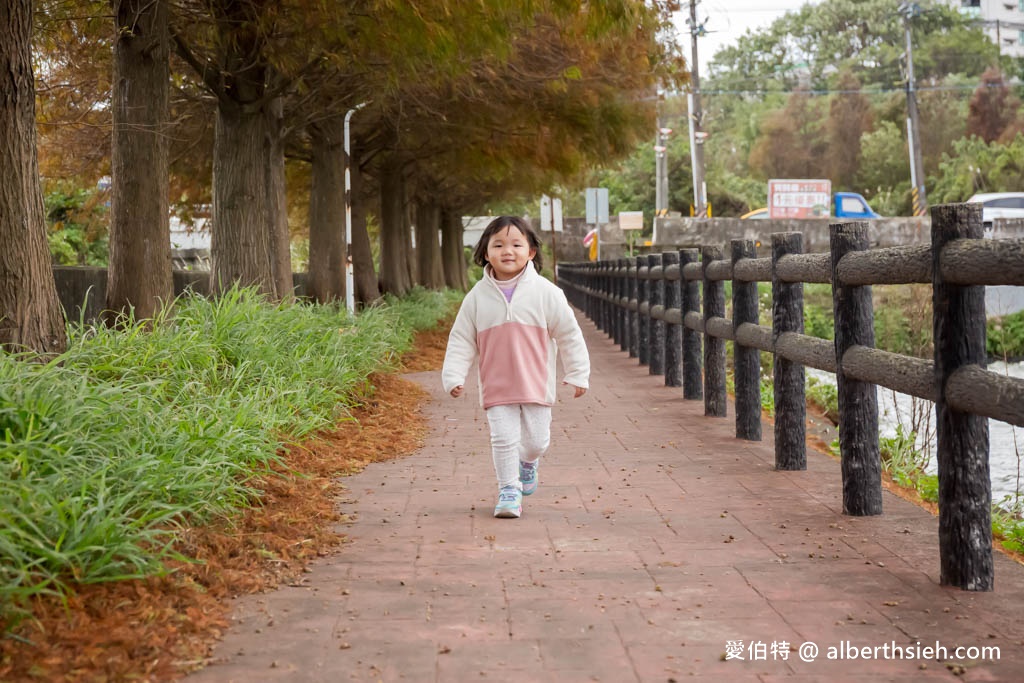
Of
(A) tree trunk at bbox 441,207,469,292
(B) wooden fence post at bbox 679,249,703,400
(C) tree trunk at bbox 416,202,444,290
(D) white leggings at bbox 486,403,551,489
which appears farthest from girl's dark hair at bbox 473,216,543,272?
(A) tree trunk at bbox 441,207,469,292

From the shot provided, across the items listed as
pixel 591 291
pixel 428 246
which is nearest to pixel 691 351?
pixel 591 291

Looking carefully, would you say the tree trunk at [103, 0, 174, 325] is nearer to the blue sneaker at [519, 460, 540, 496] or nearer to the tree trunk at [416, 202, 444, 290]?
the blue sneaker at [519, 460, 540, 496]

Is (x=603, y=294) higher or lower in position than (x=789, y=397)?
higher

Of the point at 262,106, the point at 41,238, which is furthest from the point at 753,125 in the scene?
the point at 41,238

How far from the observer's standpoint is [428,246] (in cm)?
3422

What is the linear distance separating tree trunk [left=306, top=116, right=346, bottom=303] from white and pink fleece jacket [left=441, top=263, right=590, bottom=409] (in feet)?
39.9

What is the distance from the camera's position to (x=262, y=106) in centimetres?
1317

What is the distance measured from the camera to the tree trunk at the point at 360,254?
68.4 feet

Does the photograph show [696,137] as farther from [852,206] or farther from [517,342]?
[517,342]

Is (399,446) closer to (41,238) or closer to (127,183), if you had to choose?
→ (41,238)

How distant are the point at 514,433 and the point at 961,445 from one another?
212 centimetres

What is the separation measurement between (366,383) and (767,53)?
89764 mm

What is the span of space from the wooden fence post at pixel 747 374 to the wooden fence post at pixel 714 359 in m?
0.99

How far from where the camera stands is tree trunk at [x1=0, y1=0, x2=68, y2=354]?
672 cm
